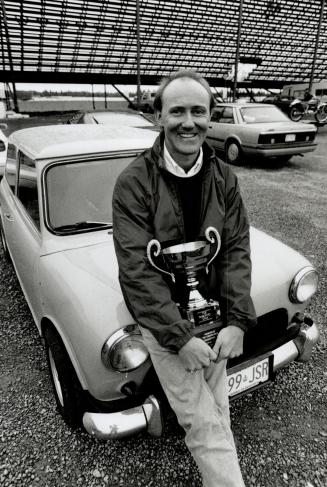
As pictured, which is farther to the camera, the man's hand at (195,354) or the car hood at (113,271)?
the car hood at (113,271)

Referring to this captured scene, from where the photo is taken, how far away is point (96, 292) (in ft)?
6.10

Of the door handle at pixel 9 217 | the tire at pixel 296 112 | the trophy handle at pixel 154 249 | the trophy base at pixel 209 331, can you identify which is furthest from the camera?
the tire at pixel 296 112

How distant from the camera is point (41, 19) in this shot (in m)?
18.0

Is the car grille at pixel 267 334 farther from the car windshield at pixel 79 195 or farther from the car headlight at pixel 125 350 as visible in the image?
the car windshield at pixel 79 195

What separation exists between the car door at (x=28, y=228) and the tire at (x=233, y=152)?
6.62 meters

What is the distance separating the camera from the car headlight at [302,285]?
6.95 ft

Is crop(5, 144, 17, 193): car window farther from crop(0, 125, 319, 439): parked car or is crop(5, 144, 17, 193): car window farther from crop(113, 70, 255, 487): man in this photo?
crop(113, 70, 255, 487): man

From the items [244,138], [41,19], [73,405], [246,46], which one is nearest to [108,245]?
[73,405]

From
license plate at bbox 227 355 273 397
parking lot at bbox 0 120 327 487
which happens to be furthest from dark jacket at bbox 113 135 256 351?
parking lot at bbox 0 120 327 487

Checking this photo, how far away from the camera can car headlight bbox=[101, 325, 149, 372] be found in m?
1.63

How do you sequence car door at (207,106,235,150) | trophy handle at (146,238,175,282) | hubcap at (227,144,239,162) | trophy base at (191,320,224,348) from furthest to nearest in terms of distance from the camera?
car door at (207,106,235,150) → hubcap at (227,144,239,162) → trophy base at (191,320,224,348) → trophy handle at (146,238,175,282)

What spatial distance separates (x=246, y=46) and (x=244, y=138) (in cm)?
2086

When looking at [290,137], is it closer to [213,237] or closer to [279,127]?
[279,127]

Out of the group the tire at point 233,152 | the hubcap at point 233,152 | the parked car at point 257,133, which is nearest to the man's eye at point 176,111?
the parked car at point 257,133
